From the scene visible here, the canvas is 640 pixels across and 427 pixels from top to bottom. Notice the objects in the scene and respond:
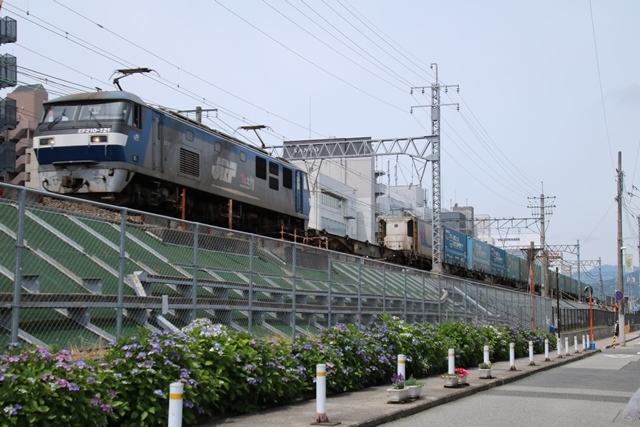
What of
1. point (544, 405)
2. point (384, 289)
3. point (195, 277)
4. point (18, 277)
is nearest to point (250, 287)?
point (195, 277)

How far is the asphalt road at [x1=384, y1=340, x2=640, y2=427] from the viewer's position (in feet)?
37.6

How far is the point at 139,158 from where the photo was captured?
19344 millimetres

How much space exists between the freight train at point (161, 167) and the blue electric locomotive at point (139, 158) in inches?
0.9

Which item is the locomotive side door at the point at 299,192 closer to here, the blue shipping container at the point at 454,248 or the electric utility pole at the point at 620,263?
the blue shipping container at the point at 454,248

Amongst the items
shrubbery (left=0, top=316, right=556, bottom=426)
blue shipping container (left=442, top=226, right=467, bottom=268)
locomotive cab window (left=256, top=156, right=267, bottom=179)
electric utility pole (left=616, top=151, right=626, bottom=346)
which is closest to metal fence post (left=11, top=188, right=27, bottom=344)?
shrubbery (left=0, top=316, right=556, bottom=426)

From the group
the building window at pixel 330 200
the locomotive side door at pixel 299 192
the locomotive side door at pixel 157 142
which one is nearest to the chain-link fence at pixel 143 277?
the locomotive side door at pixel 157 142

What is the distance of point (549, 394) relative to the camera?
15.7 metres

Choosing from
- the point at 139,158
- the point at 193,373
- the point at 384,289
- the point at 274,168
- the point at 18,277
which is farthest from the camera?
the point at 274,168

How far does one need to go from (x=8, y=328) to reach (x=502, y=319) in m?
27.1

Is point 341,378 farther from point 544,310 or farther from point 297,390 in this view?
point 544,310

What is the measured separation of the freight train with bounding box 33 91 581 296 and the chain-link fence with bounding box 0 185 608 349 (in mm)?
5562

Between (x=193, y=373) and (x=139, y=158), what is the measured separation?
10.6 metres

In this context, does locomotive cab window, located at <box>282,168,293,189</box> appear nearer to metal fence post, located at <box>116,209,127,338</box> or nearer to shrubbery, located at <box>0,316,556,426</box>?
shrubbery, located at <box>0,316,556,426</box>

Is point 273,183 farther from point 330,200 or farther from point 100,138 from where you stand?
point 330,200
